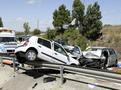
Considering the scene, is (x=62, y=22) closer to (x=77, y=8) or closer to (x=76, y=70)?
(x=77, y=8)

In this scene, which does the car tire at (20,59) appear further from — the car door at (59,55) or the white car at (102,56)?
the white car at (102,56)

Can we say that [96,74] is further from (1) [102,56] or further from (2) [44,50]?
(1) [102,56]

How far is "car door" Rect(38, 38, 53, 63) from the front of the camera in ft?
47.9

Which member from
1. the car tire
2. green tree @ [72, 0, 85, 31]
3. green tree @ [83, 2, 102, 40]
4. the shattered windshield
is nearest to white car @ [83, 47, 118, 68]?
the car tire

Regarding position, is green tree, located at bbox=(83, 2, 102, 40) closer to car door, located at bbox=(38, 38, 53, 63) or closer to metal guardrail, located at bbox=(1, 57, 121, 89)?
car door, located at bbox=(38, 38, 53, 63)

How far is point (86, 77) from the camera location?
10328 mm

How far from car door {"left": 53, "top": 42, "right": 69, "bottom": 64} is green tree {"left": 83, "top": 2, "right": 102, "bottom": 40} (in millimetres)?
37354

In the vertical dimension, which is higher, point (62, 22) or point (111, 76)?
point (62, 22)

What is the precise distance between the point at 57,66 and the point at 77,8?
45831 millimetres

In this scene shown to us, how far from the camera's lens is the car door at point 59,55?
1512cm

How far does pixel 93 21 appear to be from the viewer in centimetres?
5269

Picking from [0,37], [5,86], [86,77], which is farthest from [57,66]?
[0,37]

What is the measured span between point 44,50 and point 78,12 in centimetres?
4342

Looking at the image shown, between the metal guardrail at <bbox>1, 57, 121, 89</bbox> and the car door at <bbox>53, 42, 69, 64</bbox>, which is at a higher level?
the car door at <bbox>53, 42, 69, 64</bbox>
